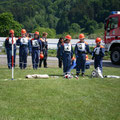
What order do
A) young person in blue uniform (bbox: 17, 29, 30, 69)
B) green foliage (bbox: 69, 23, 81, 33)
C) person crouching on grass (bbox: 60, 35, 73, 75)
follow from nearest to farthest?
person crouching on grass (bbox: 60, 35, 73, 75)
young person in blue uniform (bbox: 17, 29, 30, 69)
green foliage (bbox: 69, 23, 81, 33)

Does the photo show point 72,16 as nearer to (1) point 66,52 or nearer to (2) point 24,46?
(2) point 24,46

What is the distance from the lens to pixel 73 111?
6875 mm

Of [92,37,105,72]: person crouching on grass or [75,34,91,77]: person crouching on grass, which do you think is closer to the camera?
[75,34,91,77]: person crouching on grass

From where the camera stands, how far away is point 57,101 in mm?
7730

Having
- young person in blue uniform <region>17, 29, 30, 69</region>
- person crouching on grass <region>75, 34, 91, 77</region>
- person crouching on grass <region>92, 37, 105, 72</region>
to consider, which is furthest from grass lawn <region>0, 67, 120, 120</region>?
young person in blue uniform <region>17, 29, 30, 69</region>

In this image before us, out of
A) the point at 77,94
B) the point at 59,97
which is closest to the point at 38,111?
the point at 59,97

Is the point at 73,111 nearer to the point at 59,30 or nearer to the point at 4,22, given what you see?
the point at 4,22

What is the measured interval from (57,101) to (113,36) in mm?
15274

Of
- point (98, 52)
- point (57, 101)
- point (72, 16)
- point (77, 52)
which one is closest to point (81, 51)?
point (77, 52)

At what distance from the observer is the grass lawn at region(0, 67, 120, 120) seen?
652 centimetres

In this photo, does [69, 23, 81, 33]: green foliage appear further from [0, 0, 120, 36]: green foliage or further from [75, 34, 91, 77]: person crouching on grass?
[75, 34, 91, 77]: person crouching on grass

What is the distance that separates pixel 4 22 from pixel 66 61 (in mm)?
60175

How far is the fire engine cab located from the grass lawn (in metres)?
11.7

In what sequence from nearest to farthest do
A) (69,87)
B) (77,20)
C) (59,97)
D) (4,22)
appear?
1. (59,97)
2. (69,87)
3. (4,22)
4. (77,20)
